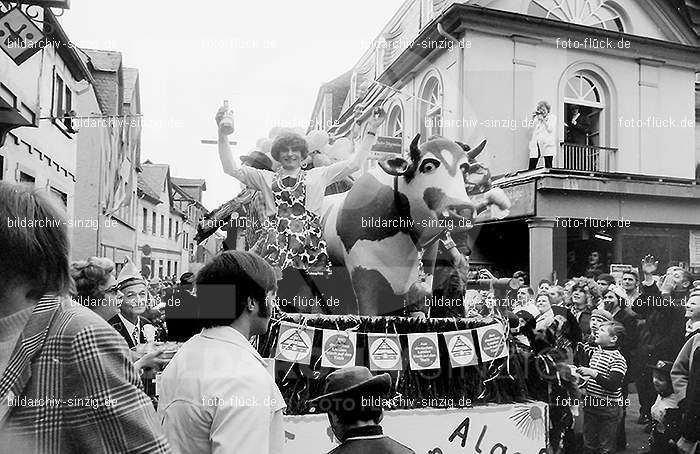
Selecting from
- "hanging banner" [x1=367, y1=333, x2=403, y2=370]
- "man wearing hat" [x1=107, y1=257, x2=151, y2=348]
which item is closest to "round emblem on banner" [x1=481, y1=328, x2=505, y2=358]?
"hanging banner" [x1=367, y1=333, x2=403, y2=370]

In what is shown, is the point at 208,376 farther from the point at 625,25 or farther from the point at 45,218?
the point at 625,25

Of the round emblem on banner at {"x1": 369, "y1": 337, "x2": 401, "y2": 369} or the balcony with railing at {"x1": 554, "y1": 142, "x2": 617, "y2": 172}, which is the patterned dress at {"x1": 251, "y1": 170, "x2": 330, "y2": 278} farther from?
the balcony with railing at {"x1": 554, "y1": 142, "x2": 617, "y2": 172}

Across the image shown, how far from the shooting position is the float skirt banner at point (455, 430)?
3.12 metres

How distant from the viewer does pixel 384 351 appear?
3.26m

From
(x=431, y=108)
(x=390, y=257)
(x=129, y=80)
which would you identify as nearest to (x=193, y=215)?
(x=129, y=80)

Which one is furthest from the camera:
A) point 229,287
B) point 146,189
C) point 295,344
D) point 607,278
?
point 607,278

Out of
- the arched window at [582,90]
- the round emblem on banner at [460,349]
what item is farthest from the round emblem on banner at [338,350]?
the arched window at [582,90]

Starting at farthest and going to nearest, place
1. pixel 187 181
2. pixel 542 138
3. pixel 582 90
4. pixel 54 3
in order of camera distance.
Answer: pixel 582 90 < pixel 542 138 < pixel 187 181 < pixel 54 3

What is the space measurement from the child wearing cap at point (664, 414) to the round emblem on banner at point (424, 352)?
8.29 feet

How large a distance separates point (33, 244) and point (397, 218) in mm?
2617

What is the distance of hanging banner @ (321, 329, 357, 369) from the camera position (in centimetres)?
321

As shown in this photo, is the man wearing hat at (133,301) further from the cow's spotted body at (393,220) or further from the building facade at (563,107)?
the building facade at (563,107)

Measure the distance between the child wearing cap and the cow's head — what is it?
268 cm

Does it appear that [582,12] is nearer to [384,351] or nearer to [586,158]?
[586,158]
